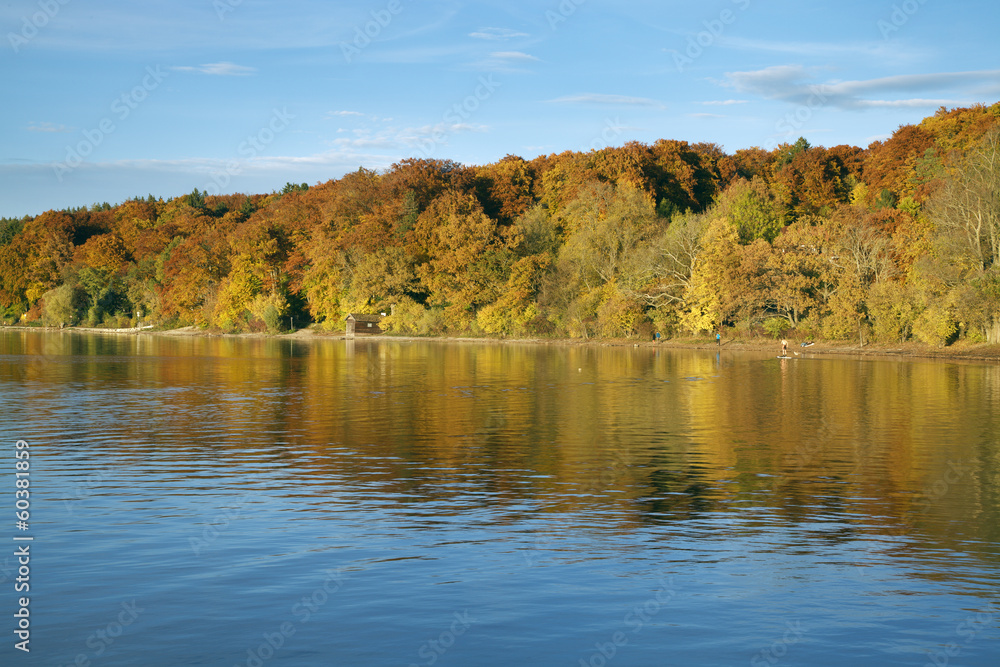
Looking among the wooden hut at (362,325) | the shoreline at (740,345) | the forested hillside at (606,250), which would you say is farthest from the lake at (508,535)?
the wooden hut at (362,325)

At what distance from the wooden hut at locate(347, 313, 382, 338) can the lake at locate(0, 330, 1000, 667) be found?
67.1m

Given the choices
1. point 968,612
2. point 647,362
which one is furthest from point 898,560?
point 647,362

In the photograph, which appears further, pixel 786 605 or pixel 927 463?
pixel 927 463

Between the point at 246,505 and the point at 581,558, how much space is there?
20.4 feet

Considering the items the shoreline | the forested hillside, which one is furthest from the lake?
the forested hillside

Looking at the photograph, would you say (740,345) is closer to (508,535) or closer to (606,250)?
(606,250)

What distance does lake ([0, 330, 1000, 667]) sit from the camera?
859 centimetres

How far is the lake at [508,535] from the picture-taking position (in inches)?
338

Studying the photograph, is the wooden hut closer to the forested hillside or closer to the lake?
the forested hillside

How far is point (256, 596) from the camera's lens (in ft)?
31.8

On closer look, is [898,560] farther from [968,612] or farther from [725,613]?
[725,613]

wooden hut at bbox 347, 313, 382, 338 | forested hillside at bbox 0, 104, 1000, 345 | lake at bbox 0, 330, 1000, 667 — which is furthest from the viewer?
wooden hut at bbox 347, 313, 382, 338

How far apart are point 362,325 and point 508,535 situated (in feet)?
280

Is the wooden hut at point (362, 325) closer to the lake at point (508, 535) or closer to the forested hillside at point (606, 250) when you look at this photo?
the forested hillside at point (606, 250)
